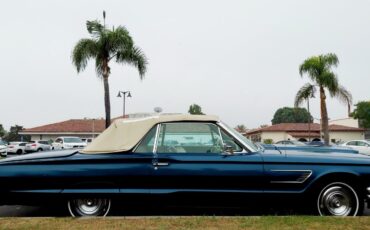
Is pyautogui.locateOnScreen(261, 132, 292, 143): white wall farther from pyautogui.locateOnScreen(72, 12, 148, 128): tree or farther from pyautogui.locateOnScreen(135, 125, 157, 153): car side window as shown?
pyautogui.locateOnScreen(135, 125, 157, 153): car side window

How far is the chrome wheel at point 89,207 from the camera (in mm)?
5820

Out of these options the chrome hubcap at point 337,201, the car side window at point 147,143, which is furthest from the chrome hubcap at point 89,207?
the chrome hubcap at point 337,201

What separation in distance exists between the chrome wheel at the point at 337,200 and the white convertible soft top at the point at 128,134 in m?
1.64

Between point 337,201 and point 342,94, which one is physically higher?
point 342,94

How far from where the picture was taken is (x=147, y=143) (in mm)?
5852

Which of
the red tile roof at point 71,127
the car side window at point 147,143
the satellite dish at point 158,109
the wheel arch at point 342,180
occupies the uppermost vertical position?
the red tile roof at point 71,127

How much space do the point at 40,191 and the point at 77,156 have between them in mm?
606

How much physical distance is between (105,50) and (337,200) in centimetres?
2193

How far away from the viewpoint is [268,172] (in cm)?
566

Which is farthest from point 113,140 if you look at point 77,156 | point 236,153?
point 236,153

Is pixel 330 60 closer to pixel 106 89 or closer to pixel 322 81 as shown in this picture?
pixel 322 81

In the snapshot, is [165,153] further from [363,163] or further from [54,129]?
[54,129]

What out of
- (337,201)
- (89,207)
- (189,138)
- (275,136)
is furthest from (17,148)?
(275,136)

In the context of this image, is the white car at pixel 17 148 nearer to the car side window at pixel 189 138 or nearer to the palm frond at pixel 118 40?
the palm frond at pixel 118 40
